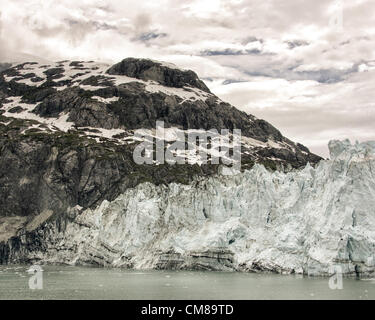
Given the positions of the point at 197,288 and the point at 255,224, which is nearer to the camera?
the point at 197,288

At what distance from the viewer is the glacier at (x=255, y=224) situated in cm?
5256

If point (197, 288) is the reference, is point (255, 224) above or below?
above

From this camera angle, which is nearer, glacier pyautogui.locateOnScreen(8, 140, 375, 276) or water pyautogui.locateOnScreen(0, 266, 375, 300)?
water pyautogui.locateOnScreen(0, 266, 375, 300)

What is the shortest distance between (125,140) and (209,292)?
13218 cm

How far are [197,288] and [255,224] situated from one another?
730 inches

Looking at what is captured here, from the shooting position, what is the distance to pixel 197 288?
48.3 m

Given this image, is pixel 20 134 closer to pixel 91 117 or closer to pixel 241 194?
pixel 91 117

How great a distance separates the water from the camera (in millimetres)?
43250

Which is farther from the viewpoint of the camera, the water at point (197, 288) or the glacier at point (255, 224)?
the glacier at point (255, 224)

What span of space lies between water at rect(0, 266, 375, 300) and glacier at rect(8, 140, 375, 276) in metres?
2.62

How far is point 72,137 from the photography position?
16325cm

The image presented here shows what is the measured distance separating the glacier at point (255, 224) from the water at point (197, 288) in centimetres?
262
